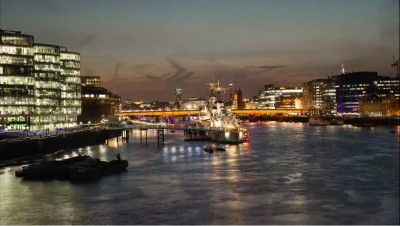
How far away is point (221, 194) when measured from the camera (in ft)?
103

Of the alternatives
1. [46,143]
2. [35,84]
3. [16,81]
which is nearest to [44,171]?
[46,143]

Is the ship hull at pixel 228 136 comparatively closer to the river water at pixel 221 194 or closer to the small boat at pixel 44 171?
the river water at pixel 221 194

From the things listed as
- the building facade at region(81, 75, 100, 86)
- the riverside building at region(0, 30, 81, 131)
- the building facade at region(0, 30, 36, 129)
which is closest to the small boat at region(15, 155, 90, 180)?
the building facade at region(0, 30, 36, 129)

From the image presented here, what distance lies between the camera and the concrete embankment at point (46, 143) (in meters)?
50.4

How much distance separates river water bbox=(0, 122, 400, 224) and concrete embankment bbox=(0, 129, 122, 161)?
735cm

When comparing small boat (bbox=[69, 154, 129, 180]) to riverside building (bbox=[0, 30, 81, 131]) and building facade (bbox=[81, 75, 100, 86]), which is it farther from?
building facade (bbox=[81, 75, 100, 86])

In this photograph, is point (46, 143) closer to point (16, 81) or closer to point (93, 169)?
point (93, 169)

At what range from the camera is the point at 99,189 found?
3419 centimetres

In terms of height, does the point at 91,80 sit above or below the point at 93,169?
above

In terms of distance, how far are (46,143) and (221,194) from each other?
32044 mm

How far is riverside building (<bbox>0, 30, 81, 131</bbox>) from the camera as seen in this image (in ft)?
261

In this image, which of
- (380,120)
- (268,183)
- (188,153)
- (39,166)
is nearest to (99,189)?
(39,166)

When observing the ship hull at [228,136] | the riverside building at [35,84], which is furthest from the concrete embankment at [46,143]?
the ship hull at [228,136]

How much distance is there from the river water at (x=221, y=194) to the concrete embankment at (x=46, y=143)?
24.1 ft
